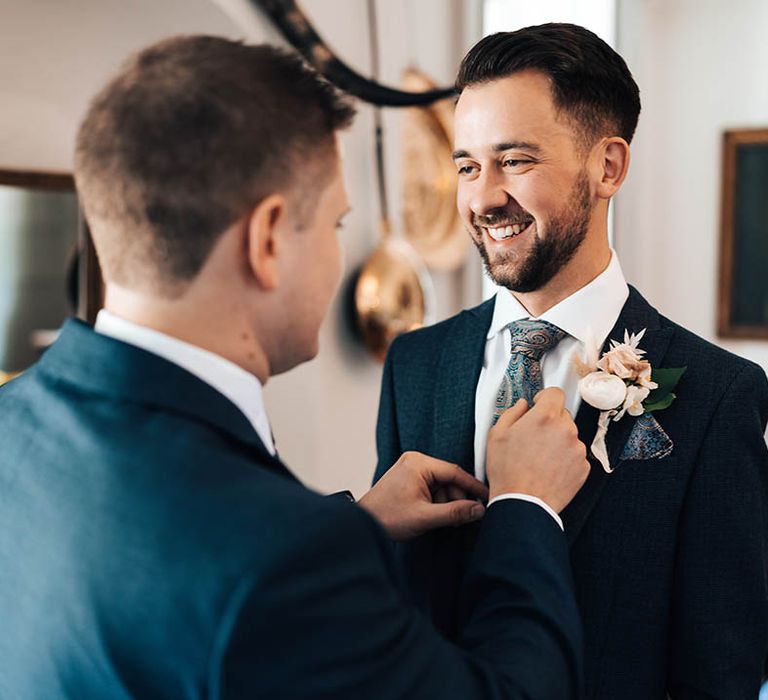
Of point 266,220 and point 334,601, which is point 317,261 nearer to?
point 266,220

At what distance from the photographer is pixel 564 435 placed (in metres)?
1.36

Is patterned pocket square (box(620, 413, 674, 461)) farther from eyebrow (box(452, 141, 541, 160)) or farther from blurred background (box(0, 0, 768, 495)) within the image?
blurred background (box(0, 0, 768, 495))

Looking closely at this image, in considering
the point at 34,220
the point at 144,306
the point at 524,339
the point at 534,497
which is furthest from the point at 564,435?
the point at 34,220

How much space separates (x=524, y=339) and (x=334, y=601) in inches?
31.4

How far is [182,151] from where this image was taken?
104 cm

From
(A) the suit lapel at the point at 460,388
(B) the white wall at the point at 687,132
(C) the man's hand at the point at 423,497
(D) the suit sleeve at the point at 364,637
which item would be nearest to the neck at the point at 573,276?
(A) the suit lapel at the point at 460,388

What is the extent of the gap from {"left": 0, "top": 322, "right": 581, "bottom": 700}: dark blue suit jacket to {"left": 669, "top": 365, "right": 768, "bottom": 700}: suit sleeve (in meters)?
0.40

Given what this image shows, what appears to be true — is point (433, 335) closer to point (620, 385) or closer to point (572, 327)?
point (572, 327)

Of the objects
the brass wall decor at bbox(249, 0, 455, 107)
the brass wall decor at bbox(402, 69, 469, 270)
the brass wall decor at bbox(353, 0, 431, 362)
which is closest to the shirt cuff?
the brass wall decor at bbox(249, 0, 455, 107)

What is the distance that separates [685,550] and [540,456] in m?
0.30

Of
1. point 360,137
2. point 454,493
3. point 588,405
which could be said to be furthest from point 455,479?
point 360,137

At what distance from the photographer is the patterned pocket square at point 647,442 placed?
4.84 ft

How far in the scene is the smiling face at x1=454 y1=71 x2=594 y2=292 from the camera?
63.4 inches

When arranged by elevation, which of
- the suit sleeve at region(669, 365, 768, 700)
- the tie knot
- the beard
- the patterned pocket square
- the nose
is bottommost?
the suit sleeve at region(669, 365, 768, 700)
